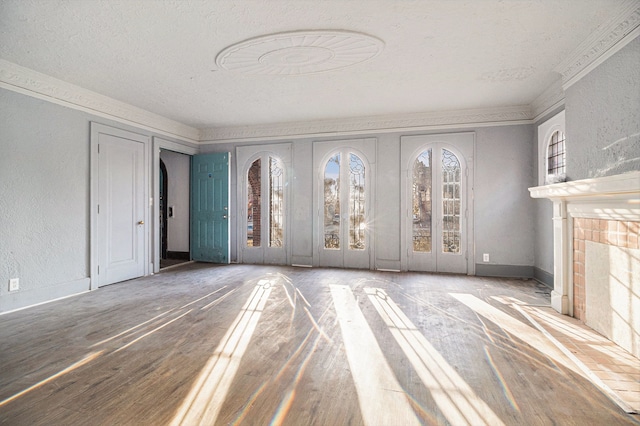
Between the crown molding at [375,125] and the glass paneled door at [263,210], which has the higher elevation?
the crown molding at [375,125]

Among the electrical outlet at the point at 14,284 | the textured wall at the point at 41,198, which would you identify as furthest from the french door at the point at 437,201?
the electrical outlet at the point at 14,284

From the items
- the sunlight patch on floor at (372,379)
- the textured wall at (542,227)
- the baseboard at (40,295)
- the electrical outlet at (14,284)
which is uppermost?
the textured wall at (542,227)

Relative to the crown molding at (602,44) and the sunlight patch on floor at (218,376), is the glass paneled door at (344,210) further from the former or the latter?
the crown molding at (602,44)

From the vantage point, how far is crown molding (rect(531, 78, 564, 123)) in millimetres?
4496

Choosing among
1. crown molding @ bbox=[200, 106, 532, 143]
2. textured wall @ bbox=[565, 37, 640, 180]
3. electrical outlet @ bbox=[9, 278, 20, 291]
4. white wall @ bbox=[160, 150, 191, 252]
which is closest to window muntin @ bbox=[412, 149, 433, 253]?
crown molding @ bbox=[200, 106, 532, 143]

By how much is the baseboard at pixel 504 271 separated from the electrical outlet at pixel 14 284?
675 cm

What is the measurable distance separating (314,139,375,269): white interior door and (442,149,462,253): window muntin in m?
1.34

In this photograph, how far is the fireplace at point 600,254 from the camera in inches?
106

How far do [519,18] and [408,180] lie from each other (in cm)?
340

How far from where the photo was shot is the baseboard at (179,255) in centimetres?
748

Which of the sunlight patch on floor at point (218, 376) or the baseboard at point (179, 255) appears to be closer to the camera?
the sunlight patch on floor at point (218, 376)

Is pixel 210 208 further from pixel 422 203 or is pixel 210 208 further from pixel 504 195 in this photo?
pixel 504 195

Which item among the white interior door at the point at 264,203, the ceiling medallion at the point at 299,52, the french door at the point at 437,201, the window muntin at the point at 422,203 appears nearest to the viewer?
the ceiling medallion at the point at 299,52

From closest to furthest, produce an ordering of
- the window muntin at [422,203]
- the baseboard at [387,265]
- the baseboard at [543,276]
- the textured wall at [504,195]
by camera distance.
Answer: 1. the baseboard at [543,276]
2. the textured wall at [504,195]
3. the window muntin at [422,203]
4. the baseboard at [387,265]
